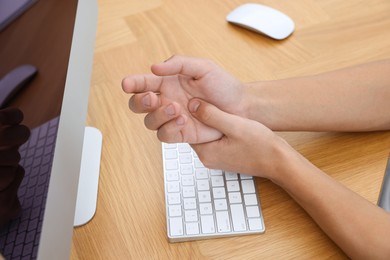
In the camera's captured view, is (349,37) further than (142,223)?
Yes

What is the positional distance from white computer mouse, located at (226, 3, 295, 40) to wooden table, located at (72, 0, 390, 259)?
0.05ft

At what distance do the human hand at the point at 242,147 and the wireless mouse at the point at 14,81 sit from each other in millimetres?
250

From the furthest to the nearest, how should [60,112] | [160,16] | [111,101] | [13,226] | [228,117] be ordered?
[160,16]
[111,101]
[228,117]
[60,112]
[13,226]

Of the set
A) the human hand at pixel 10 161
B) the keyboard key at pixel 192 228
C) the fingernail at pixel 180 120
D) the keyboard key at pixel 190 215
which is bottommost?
the keyboard key at pixel 192 228

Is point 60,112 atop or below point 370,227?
atop

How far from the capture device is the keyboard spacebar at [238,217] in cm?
62

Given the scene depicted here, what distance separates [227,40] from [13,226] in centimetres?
58

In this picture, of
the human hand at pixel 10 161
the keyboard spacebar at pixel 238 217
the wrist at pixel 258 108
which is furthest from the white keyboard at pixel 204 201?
the human hand at pixel 10 161

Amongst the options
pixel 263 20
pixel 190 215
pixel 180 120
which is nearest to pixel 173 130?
pixel 180 120

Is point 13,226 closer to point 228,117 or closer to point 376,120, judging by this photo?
point 228,117

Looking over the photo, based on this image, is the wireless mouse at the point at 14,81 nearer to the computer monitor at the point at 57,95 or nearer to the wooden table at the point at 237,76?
the computer monitor at the point at 57,95

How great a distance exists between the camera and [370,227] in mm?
586

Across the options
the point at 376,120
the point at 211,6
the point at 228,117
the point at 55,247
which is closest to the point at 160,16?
the point at 211,6

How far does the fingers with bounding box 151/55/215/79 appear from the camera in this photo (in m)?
0.64
